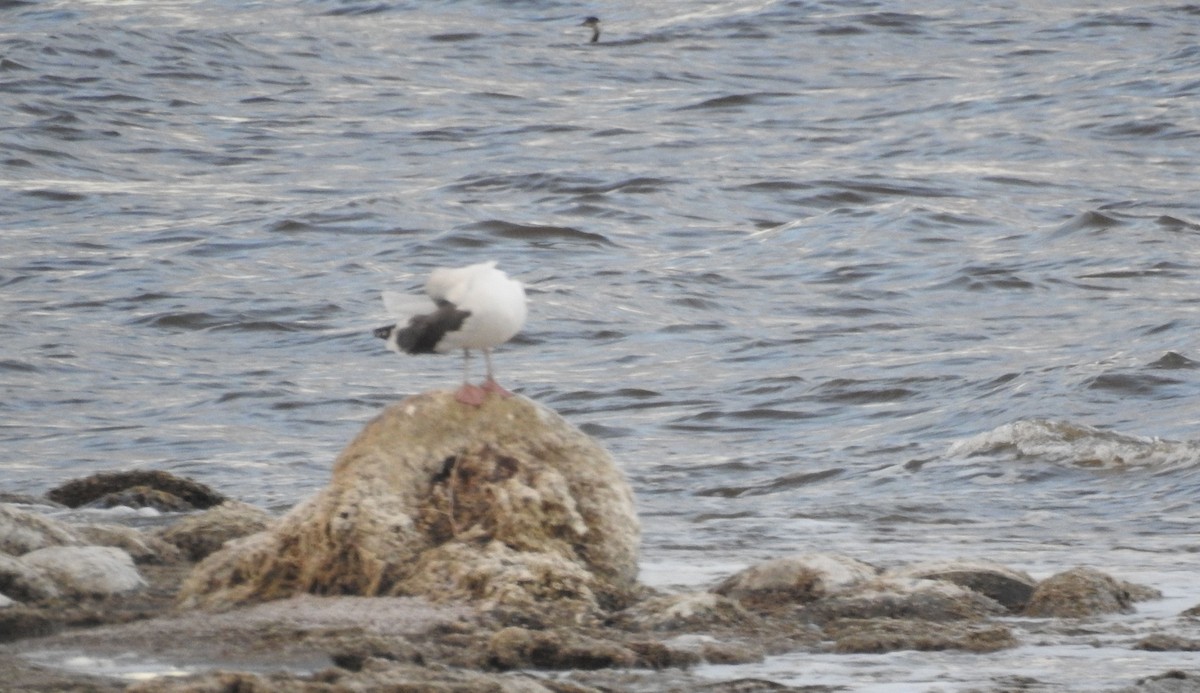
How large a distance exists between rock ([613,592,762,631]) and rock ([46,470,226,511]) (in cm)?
367

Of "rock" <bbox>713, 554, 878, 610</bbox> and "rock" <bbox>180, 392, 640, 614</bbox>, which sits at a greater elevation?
"rock" <bbox>180, 392, 640, 614</bbox>

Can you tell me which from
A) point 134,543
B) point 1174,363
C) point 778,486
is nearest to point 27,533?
point 134,543

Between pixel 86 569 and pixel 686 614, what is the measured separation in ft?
7.03

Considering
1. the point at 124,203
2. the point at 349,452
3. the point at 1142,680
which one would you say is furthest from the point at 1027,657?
the point at 124,203

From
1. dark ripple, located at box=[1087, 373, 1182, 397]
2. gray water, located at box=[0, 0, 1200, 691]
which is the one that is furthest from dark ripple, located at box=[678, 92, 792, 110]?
dark ripple, located at box=[1087, 373, 1182, 397]

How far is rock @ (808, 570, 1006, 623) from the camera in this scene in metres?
6.63

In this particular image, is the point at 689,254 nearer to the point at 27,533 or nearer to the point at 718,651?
the point at 27,533

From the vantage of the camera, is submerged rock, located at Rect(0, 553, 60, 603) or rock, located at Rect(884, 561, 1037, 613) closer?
submerged rock, located at Rect(0, 553, 60, 603)

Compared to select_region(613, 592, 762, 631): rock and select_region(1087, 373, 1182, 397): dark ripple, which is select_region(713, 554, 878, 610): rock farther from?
select_region(1087, 373, 1182, 397): dark ripple

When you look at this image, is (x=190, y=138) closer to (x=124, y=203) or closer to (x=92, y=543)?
(x=124, y=203)

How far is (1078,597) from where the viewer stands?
6.81 m

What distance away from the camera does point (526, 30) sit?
3120cm

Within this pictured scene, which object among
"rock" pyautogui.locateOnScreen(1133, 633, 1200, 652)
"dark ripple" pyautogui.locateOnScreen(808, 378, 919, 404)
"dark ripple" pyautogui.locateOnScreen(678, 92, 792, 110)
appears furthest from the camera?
"dark ripple" pyautogui.locateOnScreen(678, 92, 792, 110)

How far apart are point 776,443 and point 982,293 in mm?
4976
